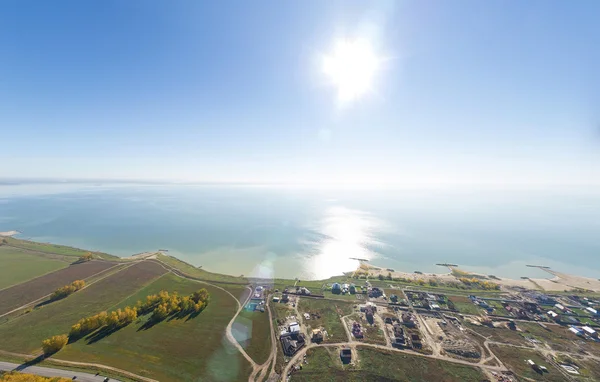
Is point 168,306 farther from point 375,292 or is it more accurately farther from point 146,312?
point 375,292

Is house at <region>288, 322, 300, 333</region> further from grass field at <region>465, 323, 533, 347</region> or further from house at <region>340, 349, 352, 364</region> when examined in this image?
grass field at <region>465, 323, 533, 347</region>

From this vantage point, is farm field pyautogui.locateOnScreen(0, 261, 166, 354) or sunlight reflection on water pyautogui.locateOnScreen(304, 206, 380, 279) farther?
sunlight reflection on water pyautogui.locateOnScreen(304, 206, 380, 279)

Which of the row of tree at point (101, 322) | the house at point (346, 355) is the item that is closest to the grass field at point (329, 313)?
the house at point (346, 355)

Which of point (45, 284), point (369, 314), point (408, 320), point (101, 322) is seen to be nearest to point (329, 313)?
point (369, 314)

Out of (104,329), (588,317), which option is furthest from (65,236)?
(588,317)

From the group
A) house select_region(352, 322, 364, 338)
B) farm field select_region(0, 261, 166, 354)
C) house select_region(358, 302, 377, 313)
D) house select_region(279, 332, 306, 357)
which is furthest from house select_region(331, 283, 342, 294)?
farm field select_region(0, 261, 166, 354)

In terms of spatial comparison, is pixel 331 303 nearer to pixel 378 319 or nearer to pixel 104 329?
pixel 378 319
